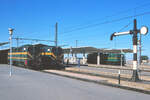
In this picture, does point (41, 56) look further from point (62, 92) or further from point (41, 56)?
point (62, 92)

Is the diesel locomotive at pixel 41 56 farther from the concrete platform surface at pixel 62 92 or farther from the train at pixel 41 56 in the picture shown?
the concrete platform surface at pixel 62 92

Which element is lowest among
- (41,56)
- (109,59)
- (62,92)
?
(62,92)

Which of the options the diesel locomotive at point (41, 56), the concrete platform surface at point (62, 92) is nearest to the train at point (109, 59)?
the diesel locomotive at point (41, 56)

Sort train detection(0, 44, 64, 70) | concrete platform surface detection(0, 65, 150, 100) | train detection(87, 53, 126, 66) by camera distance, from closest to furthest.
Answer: concrete platform surface detection(0, 65, 150, 100) < train detection(0, 44, 64, 70) < train detection(87, 53, 126, 66)

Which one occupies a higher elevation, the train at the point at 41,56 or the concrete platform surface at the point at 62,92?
the train at the point at 41,56

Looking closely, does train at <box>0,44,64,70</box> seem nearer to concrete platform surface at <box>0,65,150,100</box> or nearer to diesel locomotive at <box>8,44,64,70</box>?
diesel locomotive at <box>8,44,64,70</box>

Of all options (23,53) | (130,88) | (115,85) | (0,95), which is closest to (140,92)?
(130,88)

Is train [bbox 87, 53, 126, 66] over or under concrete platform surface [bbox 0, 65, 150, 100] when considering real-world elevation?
over

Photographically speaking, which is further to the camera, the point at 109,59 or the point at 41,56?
the point at 109,59

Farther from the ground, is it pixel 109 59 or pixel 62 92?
pixel 109 59

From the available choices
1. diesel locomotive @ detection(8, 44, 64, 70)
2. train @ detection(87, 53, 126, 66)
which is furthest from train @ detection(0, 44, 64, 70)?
train @ detection(87, 53, 126, 66)

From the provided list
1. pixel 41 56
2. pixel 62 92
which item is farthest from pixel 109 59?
pixel 62 92

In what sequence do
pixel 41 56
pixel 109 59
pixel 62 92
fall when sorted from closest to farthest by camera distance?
1. pixel 62 92
2. pixel 41 56
3. pixel 109 59

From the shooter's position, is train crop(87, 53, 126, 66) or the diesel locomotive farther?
train crop(87, 53, 126, 66)
